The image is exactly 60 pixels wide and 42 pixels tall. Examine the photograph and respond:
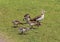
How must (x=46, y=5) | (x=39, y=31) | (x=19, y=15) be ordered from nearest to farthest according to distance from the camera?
(x=39, y=31) < (x=19, y=15) < (x=46, y=5)

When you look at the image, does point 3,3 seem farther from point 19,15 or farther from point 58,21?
point 58,21

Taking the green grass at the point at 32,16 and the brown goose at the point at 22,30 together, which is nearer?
the green grass at the point at 32,16

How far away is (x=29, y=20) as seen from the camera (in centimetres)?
1188

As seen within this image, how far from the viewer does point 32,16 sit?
13.3 metres

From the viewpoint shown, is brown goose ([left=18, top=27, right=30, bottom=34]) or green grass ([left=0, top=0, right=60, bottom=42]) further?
brown goose ([left=18, top=27, right=30, bottom=34])

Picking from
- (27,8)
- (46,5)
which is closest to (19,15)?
(27,8)

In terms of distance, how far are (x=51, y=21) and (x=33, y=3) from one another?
3421mm

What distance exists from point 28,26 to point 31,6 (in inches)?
134

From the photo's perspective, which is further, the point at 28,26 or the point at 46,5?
the point at 46,5

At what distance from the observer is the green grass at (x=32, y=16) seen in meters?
10.8

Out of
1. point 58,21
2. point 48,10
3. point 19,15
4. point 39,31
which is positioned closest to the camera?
point 39,31

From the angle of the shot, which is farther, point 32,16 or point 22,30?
point 32,16

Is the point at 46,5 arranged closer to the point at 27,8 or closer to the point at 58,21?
the point at 27,8

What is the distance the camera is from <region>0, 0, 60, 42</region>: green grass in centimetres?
1078
